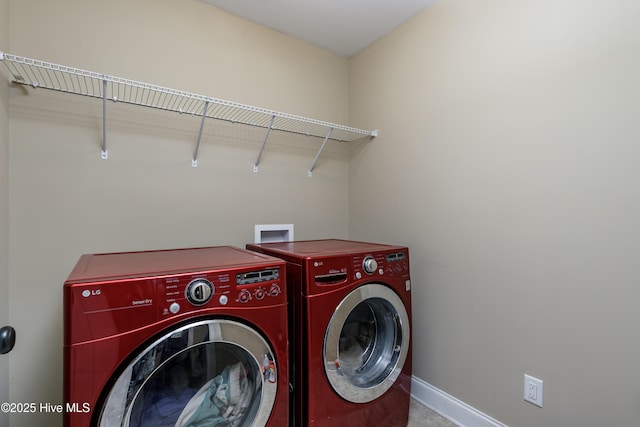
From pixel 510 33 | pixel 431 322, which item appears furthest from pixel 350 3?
pixel 431 322

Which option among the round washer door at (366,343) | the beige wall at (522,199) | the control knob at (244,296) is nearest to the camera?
the control knob at (244,296)

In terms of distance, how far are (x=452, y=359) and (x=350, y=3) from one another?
218cm

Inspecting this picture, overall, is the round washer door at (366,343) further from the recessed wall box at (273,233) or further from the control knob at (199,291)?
the recessed wall box at (273,233)

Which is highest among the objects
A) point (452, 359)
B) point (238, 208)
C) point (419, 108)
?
point (419, 108)

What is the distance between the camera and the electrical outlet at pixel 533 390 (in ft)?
4.40

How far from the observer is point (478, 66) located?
1.59m

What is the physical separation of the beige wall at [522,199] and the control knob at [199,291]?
1.33 m

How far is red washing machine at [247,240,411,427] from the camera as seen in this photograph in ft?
4.20

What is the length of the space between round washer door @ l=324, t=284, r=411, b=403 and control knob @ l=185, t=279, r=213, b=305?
581 mm

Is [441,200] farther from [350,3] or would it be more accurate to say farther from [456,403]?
[350,3]

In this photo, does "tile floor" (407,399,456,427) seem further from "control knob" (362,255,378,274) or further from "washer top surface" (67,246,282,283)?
"washer top surface" (67,246,282,283)

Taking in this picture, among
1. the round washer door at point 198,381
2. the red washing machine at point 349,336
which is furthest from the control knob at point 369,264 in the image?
the round washer door at point 198,381

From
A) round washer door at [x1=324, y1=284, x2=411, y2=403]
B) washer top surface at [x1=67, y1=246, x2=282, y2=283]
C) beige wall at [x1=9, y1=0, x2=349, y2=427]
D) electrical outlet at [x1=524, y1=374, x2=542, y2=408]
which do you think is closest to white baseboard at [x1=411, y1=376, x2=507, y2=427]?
electrical outlet at [x1=524, y1=374, x2=542, y2=408]

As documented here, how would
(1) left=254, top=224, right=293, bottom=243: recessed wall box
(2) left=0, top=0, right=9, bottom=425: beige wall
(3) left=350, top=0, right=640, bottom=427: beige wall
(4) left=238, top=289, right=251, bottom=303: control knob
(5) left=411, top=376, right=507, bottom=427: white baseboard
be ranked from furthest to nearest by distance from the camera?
1. (1) left=254, top=224, right=293, bottom=243: recessed wall box
2. (5) left=411, top=376, right=507, bottom=427: white baseboard
3. (2) left=0, top=0, right=9, bottom=425: beige wall
4. (3) left=350, top=0, right=640, bottom=427: beige wall
5. (4) left=238, top=289, right=251, bottom=303: control knob
